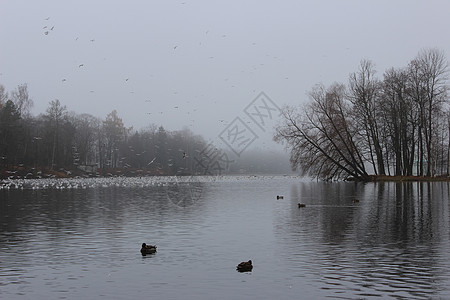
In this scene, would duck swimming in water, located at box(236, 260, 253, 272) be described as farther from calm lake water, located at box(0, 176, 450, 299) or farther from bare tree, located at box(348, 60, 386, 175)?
bare tree, located at box(348, 60, 386, 175)

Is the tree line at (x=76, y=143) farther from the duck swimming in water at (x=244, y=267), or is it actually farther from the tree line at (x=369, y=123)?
the duck swimming in water at (x=244, y=267)

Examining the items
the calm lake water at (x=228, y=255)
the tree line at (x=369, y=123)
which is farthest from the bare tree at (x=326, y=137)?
the calm lake water at (x=228, y=255)

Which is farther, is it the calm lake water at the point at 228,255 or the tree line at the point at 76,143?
the tree line at the point at 76,143

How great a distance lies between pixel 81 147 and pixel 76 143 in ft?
5.20

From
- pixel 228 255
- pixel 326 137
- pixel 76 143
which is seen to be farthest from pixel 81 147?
pixel 228 255

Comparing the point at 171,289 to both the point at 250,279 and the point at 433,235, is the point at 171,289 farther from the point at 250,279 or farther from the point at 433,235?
the point at 433,235

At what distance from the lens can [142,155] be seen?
138500 mm

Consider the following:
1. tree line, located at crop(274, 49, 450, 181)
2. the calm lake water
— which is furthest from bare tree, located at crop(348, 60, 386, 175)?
the calm lake water

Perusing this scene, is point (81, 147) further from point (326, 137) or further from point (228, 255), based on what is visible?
point (228, 255)

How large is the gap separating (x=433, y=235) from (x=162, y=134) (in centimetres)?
13438

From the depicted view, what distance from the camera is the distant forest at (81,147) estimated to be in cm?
8512

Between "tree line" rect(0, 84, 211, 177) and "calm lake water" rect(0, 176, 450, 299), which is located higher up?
"tree line" rect(0, 84, 211, 177)

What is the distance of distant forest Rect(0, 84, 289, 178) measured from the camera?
279 ft

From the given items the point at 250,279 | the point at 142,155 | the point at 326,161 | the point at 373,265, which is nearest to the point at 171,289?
the point at 250,279
